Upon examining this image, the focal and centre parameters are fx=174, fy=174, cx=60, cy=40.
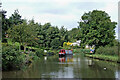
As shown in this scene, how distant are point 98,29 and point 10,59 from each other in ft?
95.9

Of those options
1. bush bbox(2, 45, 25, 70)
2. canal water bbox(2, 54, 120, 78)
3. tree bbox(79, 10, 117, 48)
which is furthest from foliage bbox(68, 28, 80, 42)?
bush bbox(2, 45, 25, 70)

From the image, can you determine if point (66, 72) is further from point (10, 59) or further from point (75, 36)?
point (75, 36)

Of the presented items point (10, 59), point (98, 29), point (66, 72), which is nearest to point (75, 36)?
point (98, 29)

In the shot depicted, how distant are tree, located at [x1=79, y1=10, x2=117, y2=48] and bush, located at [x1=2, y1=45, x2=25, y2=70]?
2689 centimetres

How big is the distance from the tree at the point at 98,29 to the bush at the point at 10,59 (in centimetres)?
2689

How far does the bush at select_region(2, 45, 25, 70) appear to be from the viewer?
16.8 meters

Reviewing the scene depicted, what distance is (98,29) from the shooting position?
4234 cm

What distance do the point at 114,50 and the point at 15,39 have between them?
1915cm

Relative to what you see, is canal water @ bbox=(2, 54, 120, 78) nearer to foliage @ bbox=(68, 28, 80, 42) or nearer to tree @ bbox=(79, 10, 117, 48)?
tree @ bbox=(79, 10, 117, 48)

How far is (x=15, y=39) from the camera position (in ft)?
106

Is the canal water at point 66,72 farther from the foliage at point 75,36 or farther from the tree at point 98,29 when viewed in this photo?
the foliage at point 75,36

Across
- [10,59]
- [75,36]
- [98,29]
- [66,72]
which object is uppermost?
[98,29]

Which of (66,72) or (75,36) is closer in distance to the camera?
(66,72)

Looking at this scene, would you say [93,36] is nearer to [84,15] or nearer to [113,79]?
[84,15]
